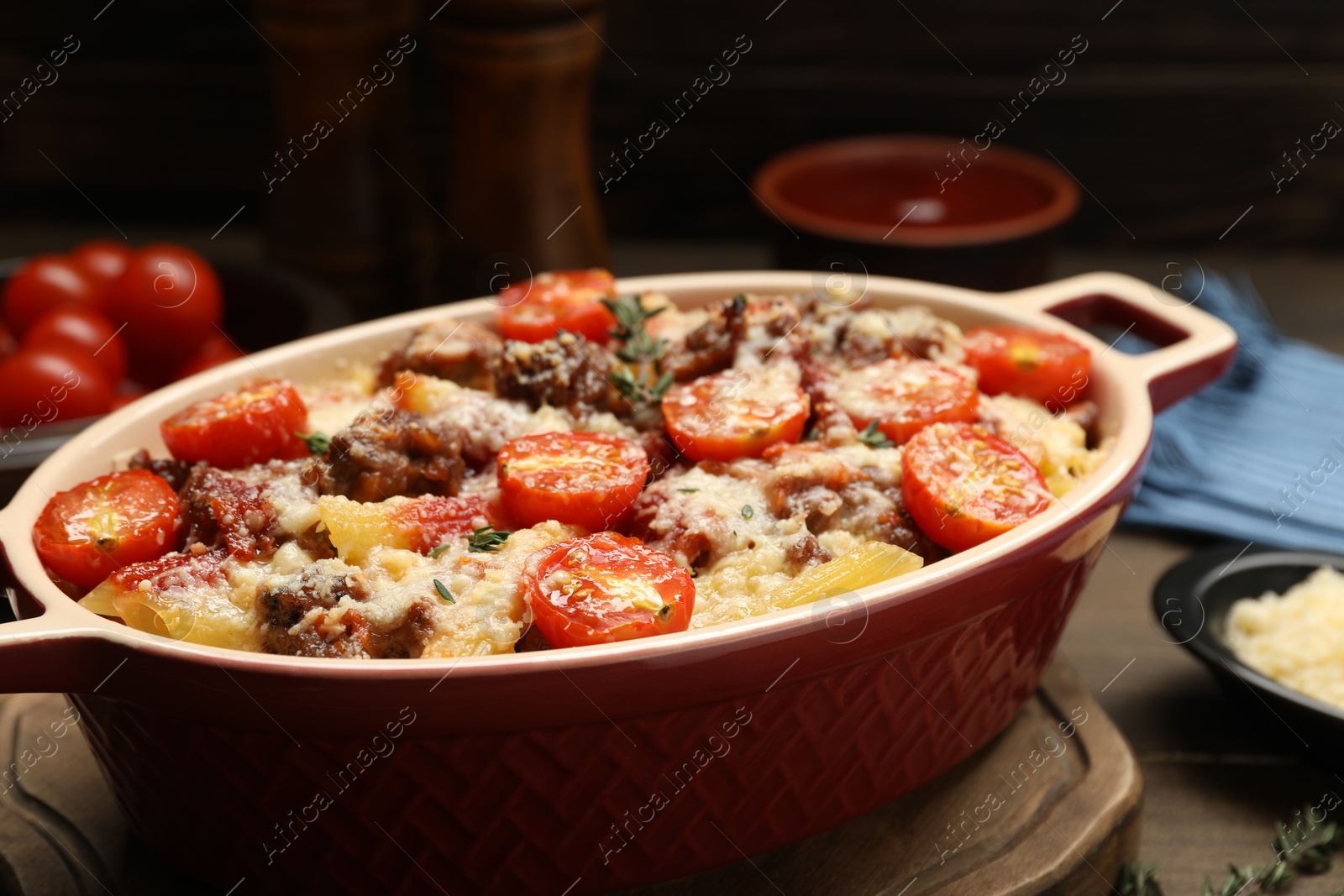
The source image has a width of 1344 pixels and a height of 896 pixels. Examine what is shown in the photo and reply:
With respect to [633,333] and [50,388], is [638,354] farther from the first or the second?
[50,388]

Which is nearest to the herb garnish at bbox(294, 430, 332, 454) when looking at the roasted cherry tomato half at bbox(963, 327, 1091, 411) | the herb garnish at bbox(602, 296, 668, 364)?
Result: the herb garnish at bbox(602, 296, 668, 364)

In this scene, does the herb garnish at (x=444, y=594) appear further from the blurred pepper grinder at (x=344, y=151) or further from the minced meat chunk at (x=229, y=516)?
the blurred pepper grinder at (x=344, y=151)

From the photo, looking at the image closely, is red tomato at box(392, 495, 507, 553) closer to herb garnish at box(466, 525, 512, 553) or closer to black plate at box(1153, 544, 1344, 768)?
herb garnish at box(466, 525, 512, 553)

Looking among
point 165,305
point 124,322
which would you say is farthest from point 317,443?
point 124,322

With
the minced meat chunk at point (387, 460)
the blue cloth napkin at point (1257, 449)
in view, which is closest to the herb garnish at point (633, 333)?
the minced meat chunk at point (387, 460)

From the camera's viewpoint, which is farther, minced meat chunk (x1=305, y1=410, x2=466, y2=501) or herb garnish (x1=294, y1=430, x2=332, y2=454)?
herb garnish (x1=294, y1=430, x2=332, y2=454)

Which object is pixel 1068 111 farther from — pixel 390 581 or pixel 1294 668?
pixel 390 581

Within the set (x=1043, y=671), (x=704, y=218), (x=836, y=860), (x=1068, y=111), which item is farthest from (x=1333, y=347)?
(x=836, y=860)
